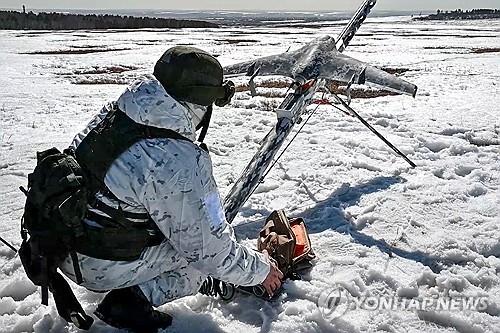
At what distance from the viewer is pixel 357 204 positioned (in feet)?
16.9

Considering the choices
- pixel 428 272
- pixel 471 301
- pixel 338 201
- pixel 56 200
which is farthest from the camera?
pixel 338 201

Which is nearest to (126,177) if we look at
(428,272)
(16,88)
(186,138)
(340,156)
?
(186,138)

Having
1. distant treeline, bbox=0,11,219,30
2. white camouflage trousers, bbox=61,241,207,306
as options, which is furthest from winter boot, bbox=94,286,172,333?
distant treeline, bbox=0,11,219,30

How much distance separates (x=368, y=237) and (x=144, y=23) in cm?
6994

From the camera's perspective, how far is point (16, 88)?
1338 centimetres

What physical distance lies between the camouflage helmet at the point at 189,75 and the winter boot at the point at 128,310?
4.02 feet

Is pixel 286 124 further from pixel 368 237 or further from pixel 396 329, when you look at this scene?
pixel 396 329

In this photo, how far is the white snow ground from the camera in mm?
3211

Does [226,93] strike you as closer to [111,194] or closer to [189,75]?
[189,75]

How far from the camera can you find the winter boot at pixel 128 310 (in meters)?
2.83

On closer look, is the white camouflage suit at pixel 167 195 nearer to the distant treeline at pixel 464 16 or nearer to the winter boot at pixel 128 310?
the winter boot at pixel 128 310

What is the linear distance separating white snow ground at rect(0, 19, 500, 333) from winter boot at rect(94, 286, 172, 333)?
9.0 inches

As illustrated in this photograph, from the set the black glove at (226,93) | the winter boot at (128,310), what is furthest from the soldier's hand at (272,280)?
the black glove at (226,93)

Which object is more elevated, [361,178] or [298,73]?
[298,73]
